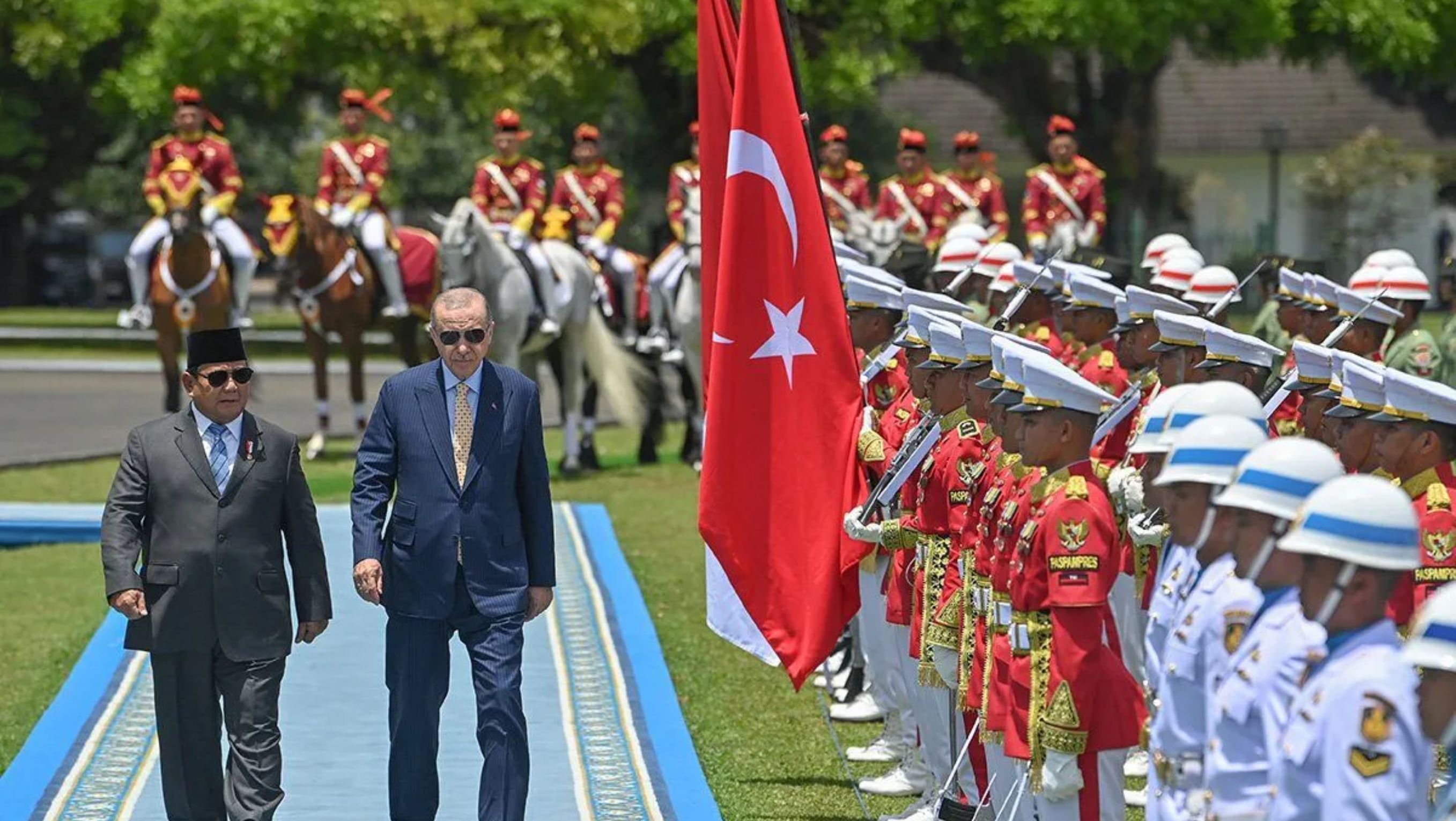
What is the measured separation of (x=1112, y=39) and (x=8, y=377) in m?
15.1

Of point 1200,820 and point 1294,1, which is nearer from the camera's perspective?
point 1200,820

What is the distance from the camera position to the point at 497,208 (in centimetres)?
2233

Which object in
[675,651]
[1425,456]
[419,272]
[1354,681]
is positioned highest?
[1354,681]

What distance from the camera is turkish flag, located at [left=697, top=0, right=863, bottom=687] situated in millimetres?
9453

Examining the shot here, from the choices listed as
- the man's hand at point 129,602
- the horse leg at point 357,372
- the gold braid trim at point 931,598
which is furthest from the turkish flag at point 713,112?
the horse leg at point 357,372

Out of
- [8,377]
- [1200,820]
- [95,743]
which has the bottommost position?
[8,377]

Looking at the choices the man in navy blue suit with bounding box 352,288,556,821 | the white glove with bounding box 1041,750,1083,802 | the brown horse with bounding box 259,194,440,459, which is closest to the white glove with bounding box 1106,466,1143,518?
the white glove with bounding box 1041,750,1083,802

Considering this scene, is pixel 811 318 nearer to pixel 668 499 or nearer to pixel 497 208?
pixel 668 499

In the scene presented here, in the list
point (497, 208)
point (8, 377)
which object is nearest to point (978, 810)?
point (497, 208)

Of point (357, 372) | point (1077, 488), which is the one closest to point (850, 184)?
point (357, 372)

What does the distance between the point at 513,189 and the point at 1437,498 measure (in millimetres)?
15322

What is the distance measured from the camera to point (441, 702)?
29.4 feet

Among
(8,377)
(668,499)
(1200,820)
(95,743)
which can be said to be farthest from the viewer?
(8,377)

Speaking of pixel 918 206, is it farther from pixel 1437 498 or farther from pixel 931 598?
pixel 1437 498
